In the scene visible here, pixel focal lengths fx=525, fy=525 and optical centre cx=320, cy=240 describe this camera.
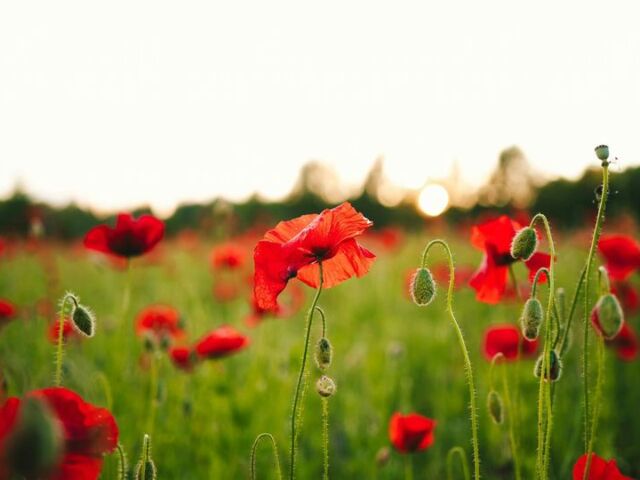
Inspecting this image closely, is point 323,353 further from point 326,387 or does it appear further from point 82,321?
point 82,321

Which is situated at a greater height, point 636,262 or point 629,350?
point 636,262

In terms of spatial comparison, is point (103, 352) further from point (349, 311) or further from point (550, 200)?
point (550, 200)

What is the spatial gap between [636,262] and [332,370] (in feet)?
6.80

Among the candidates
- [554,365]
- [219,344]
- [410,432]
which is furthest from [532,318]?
[219,344]

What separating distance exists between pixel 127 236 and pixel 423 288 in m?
1.09

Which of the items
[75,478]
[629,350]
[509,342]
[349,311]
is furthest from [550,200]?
[75,478]

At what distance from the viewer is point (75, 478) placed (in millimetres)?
827

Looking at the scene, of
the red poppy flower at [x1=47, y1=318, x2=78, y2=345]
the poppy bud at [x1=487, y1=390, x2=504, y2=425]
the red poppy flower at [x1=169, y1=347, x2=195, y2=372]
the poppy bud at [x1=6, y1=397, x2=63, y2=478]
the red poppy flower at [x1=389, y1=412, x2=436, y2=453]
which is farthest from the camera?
the red poppy flower at [x1=169, y1=347, x2=195, y2=372]

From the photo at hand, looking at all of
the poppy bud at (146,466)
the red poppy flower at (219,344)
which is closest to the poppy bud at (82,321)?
the poppy bud at (146,466)

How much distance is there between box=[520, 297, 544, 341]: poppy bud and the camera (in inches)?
41.8

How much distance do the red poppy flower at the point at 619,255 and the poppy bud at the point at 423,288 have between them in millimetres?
1007

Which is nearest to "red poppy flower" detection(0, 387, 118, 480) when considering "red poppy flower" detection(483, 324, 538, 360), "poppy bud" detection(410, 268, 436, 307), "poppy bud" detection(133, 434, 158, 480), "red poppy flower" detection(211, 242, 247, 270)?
"poppy bud" detection(133, 434, 158, 480)

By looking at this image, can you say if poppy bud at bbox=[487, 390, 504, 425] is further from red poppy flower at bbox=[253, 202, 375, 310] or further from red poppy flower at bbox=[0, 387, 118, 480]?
red poppy flower at bbox=[0, 387, 118, 480]

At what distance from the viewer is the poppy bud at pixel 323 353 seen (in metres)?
1.14
